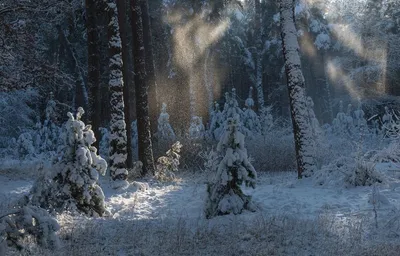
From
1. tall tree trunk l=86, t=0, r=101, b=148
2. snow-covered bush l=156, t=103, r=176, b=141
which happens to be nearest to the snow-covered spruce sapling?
tall tree trunk l=86, t=0, r=101, b=148

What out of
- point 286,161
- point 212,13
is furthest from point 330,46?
point 286,161

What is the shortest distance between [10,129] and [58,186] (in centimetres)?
2450

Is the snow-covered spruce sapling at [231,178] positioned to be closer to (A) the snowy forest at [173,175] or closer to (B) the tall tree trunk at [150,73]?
(A) the snowy forest at [173,175]

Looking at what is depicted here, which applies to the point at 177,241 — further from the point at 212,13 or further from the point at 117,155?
the point at 212,13

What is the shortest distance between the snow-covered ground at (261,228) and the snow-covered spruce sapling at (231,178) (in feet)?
0.89

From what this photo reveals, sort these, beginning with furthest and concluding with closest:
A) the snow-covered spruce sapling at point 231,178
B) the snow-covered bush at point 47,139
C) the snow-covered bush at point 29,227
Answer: the snow-covered bush at point 47,139 → the snow-covered spruce sapling at point 231,178 → the snow-covered bush at point 29,227

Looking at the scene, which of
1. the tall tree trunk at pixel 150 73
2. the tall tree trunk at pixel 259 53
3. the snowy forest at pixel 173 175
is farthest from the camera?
the tall tree trunk at pixel 259 53

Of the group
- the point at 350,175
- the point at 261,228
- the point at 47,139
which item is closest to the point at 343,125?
the point at 350,175

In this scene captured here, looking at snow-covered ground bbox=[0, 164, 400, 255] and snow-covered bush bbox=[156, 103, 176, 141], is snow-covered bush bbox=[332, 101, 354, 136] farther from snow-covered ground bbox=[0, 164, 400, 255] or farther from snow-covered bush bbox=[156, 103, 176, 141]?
snow-covered ground bbox=[0, 164, 400, 255]

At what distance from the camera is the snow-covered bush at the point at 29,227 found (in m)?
4.75

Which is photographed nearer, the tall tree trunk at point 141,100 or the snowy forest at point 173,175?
the snowy forest at point 173,175

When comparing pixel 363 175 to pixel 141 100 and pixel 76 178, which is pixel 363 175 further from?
pixel 141 100

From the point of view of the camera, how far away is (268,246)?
6.61 meters

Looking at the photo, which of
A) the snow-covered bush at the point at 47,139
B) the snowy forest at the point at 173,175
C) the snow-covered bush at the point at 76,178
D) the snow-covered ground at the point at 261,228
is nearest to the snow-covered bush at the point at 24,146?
the snowy forest at the point at 173,175
